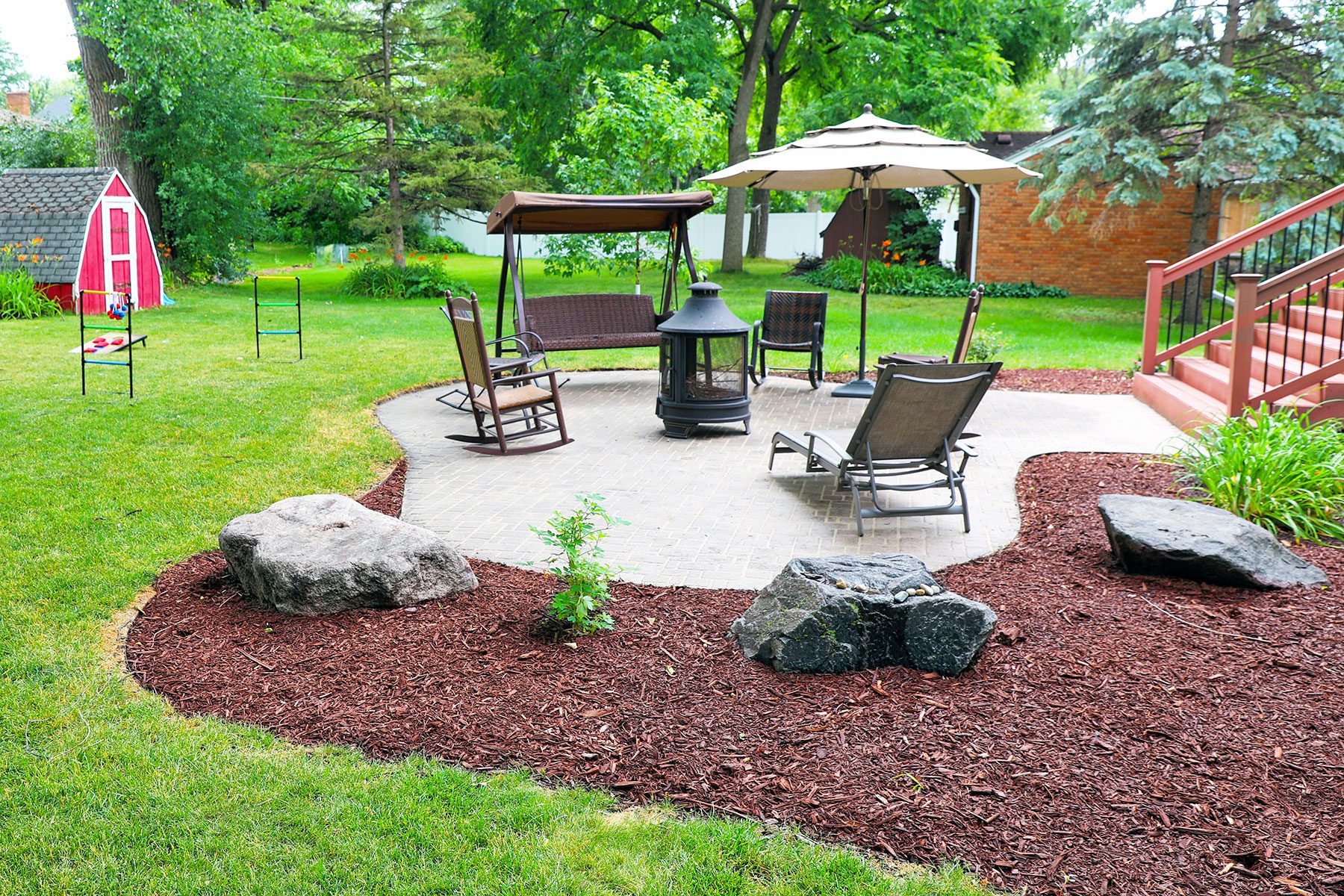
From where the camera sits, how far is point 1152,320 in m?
10.3

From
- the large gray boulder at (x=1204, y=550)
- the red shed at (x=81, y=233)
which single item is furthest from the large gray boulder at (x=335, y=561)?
the red shed at (x=81, y=233)

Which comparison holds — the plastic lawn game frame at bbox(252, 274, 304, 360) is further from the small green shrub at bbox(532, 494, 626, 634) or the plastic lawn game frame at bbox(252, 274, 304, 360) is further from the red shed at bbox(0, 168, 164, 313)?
the small green shrub at bbox(532, 494, 626, 634)

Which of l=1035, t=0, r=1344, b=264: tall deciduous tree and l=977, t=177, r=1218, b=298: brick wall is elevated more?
l=1035, t=0, r=1344, b=264: tall deciduous tree

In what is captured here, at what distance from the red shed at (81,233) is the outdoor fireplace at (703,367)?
13.5 meters

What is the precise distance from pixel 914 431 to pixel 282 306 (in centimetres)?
857

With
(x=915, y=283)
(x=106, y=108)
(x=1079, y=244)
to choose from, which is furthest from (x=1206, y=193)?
(x=106, y=108)

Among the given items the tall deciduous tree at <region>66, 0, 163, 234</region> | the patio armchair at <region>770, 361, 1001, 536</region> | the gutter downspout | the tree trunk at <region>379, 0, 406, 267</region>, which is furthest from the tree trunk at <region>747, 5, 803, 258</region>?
the patio armchair at <region>770, 361, 1001, 536</region>

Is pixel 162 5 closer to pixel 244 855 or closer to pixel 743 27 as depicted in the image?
pixel 743 27

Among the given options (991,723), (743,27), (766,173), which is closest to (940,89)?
(743,27)

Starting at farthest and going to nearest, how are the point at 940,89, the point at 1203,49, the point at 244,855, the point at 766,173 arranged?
the point at 940,89 → the point at 1203,49 → the point at 766,173 → the point at 244,855

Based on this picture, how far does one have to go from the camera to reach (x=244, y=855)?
268 cm

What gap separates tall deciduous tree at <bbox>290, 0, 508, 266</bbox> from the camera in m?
21.1

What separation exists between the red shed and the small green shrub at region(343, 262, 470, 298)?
13.0 feet

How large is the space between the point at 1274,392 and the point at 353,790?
6812 mm
